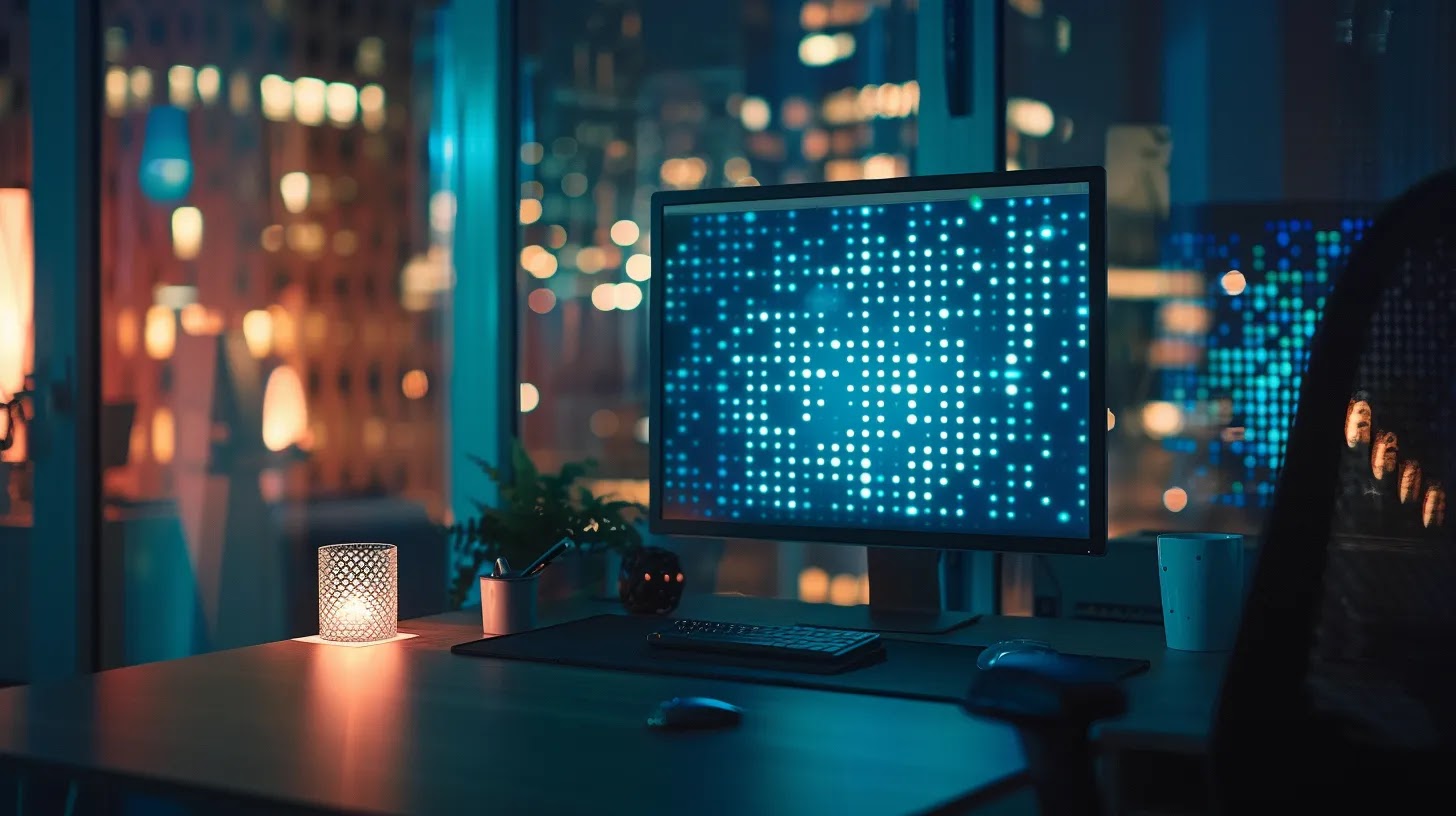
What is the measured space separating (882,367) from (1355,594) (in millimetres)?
831

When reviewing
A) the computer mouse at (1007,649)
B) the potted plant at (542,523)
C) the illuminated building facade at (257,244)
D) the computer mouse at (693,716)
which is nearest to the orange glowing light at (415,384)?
the illuminated building facade at (257,244)

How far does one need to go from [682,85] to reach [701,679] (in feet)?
5.14

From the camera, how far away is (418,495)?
3.02m

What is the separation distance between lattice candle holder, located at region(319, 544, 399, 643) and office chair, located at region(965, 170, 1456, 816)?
0.96 meters

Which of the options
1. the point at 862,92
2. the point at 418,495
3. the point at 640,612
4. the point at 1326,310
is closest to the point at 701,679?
the point at 640,612

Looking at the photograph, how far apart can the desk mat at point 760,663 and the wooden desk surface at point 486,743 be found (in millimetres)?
23

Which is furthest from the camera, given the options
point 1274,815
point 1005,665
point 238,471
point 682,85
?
point 238,471

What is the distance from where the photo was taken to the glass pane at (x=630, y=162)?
2.55 m

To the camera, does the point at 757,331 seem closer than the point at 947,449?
No

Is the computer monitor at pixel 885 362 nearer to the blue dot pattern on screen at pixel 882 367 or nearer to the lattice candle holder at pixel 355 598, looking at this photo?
the blue dot pattern on screen at pixel 882 367

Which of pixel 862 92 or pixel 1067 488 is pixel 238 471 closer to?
pixel 862 92

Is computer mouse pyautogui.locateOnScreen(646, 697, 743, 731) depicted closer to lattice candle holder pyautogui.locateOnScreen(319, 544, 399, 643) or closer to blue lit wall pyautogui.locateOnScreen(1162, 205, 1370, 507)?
lattice candle holder pyautogui.locateOnScreen(319, 544, 399, 643)

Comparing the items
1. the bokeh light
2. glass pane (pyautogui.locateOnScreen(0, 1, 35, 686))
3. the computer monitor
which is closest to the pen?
the computer monitor

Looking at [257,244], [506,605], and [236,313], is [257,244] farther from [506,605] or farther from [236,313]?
[506,605]
